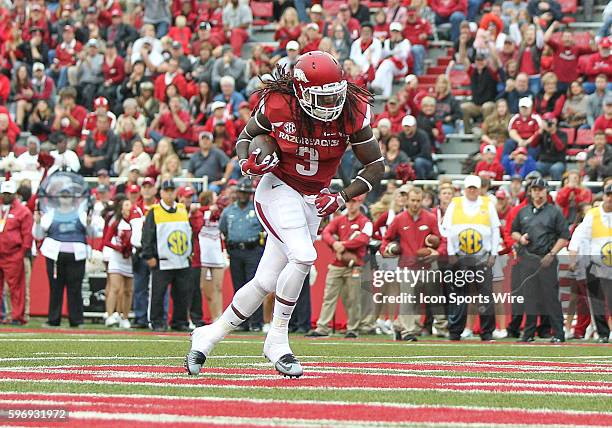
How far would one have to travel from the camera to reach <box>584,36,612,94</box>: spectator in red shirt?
19984 mm

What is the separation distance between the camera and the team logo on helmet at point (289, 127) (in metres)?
8.37

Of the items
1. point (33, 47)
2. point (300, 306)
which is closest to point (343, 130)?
point (300, 306)

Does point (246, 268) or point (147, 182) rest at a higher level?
point (147, 182)

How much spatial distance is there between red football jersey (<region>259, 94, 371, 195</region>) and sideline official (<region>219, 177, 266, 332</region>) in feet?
29.1

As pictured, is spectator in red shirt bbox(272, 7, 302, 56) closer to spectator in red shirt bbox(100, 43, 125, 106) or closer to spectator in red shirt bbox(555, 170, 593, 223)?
spectator in red shirt bbox(100, 43, 125, 106)

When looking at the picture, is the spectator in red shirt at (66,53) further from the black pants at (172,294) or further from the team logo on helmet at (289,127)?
the team logo on helmet at (289,127)

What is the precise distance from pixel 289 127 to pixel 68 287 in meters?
9.83

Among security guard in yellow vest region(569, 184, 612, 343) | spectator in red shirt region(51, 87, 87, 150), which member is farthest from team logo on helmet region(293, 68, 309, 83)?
spectator in red shirt region(51, 87, 87, 150)

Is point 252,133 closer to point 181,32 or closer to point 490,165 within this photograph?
point 490,165

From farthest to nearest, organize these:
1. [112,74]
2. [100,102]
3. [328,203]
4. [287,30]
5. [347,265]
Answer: [112,74], [287,30], [100,102], [347,265], [328,203]

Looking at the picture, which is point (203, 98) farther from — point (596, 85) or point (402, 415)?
point (402, 415)

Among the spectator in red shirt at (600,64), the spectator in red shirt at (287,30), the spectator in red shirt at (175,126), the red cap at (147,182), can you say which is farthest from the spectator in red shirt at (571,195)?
the spectator in red shirt at (287,30)

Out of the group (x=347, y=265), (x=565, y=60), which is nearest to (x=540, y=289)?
(x=347, y=265)

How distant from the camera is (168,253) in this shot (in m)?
17.1
